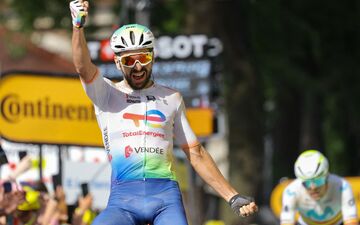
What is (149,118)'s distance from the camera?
8.92m

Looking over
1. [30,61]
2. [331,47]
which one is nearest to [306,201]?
[331,47]

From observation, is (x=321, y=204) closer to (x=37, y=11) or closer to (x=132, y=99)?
(x=132, y=99)

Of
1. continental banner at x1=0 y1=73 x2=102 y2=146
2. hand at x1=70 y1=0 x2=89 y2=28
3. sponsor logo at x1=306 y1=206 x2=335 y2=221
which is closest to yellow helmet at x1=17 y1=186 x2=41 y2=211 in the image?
sponsor logo at x1=306 y1=206 x2=335 y2=221

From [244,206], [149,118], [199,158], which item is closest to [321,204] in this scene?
[199,158]

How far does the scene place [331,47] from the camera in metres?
27.1

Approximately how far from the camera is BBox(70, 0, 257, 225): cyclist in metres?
8.77

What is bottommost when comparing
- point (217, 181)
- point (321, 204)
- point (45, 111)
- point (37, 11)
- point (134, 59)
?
point (321, 204)

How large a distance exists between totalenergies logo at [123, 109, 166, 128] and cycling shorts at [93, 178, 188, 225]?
38cm

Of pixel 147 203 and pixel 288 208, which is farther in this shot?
pixel 288 208

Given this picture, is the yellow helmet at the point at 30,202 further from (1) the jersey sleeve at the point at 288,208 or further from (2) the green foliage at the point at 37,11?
(2) the green foliage at the point at 37,11

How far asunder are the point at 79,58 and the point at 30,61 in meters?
23.1

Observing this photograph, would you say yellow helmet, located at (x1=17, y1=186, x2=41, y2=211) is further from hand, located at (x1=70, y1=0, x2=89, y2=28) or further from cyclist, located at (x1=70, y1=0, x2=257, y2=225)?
hand, located at (x1=70, y1=0, x2=89, y2=28)

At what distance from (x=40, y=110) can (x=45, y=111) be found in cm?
11

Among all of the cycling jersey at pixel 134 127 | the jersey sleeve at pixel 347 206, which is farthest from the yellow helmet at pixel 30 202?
the cycling jersey at pixel 134 127
